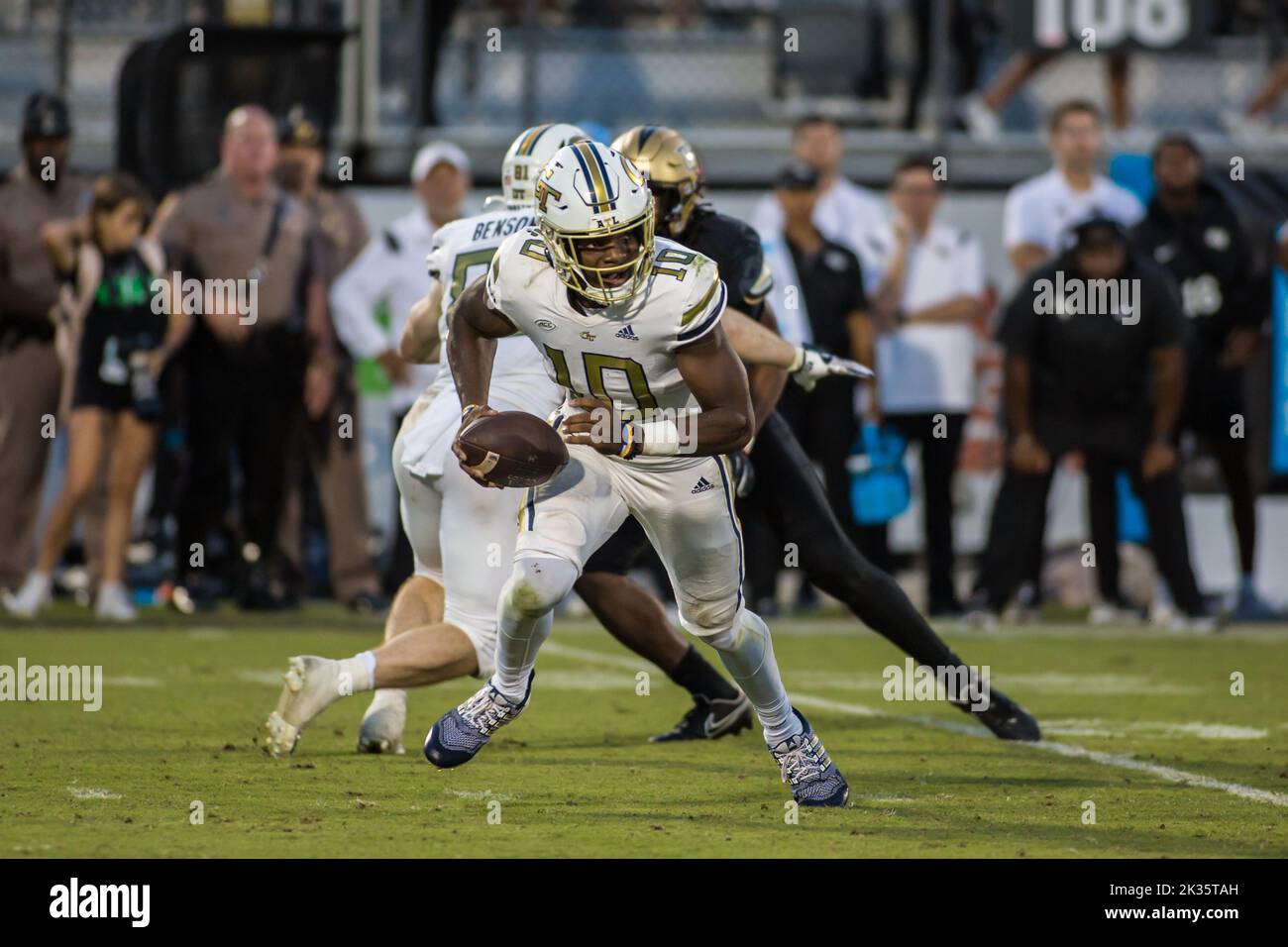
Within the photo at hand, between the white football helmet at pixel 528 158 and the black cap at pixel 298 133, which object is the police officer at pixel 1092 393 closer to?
the black cap at pixel 298 133

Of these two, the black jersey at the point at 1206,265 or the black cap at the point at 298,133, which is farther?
the black cap at the point at 298,133

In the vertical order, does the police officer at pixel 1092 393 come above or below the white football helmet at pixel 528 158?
Result: below

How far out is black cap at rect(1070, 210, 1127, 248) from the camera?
10828 millimetres

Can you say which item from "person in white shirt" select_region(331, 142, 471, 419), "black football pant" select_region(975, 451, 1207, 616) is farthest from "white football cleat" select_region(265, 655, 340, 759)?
"black football pant" select_region(975, 451, 1207, 616)

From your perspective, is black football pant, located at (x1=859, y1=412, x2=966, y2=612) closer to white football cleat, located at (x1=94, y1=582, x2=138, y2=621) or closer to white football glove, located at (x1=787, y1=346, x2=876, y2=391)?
white football cleat, located at (x1=94, y1=582, x2=138, y2=621)

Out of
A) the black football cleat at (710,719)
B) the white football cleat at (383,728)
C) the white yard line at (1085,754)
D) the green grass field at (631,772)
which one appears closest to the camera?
the green grass field at (631,772)

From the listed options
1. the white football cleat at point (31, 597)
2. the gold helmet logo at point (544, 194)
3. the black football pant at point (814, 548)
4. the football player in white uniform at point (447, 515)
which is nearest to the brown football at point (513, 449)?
the gold helmet logo at point (544, 194)

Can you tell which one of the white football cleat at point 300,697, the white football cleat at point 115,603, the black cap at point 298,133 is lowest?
the white football cleat at point 115,603

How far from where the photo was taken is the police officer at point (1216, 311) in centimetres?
1155

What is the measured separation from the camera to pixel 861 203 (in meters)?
12.3

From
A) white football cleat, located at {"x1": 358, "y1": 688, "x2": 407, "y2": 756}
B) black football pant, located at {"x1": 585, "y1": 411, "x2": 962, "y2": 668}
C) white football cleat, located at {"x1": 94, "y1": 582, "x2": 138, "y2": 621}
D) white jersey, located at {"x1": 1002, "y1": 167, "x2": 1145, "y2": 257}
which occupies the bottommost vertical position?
white football cleat, located at {"x1": 94, "y1": 582, "x2": 138, "y2": 621}

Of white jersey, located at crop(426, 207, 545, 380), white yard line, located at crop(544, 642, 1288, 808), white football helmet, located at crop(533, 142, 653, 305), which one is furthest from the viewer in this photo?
white jersey, located at crop(426, 207, 545, 380)

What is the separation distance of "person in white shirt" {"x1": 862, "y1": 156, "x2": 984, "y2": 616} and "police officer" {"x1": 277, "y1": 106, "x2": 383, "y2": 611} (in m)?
2.62

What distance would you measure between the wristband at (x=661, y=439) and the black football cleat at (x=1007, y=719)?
1853 millimetres
